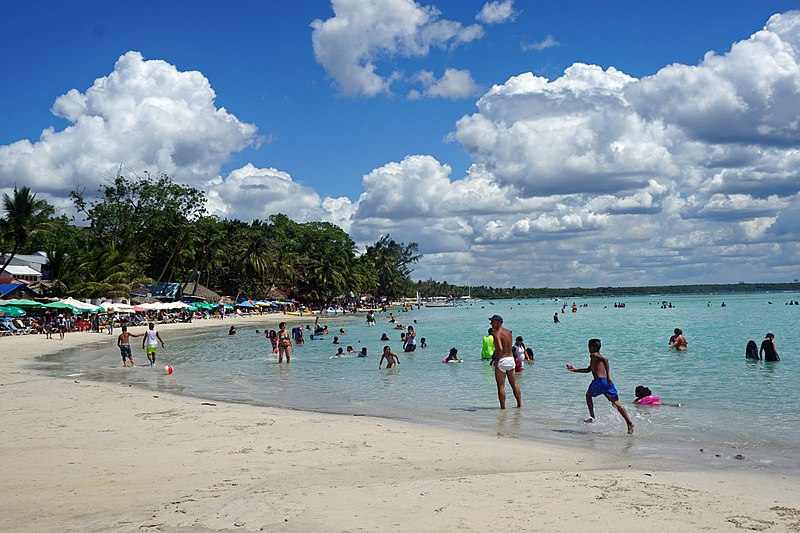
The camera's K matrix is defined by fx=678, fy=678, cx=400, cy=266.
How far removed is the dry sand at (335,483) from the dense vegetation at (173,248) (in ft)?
136

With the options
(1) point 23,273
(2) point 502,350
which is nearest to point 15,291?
A: (1) point 23,273

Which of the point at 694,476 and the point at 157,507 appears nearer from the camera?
the point at 157,507

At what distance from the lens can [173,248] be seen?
65750mm

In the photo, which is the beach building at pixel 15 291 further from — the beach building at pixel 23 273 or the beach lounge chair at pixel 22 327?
the beach building at pixel 23 273

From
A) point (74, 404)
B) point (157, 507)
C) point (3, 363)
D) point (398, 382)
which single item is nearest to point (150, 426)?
point (74, 404)

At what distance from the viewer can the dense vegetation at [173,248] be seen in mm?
51531

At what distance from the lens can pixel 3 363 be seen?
920 inches

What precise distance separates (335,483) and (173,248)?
62390mm

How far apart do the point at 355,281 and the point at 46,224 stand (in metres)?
60.9

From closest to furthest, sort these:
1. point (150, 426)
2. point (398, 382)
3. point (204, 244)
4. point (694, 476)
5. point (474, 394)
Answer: point (694, 476) → point (150, 426) → point (474, 394) → point (398, 382) → point (204, 244)

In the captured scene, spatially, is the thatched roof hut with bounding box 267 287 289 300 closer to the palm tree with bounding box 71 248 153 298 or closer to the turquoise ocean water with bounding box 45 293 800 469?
the palm tree with bounding box 71 248 153 298

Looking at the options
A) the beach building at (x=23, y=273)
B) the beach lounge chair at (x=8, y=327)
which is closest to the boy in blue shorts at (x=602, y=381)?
the beach lounge chair at (x=8, y=327)

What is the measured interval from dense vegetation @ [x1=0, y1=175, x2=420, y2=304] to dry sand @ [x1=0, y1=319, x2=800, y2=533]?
4142cm

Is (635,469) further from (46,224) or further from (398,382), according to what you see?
(46,224)
